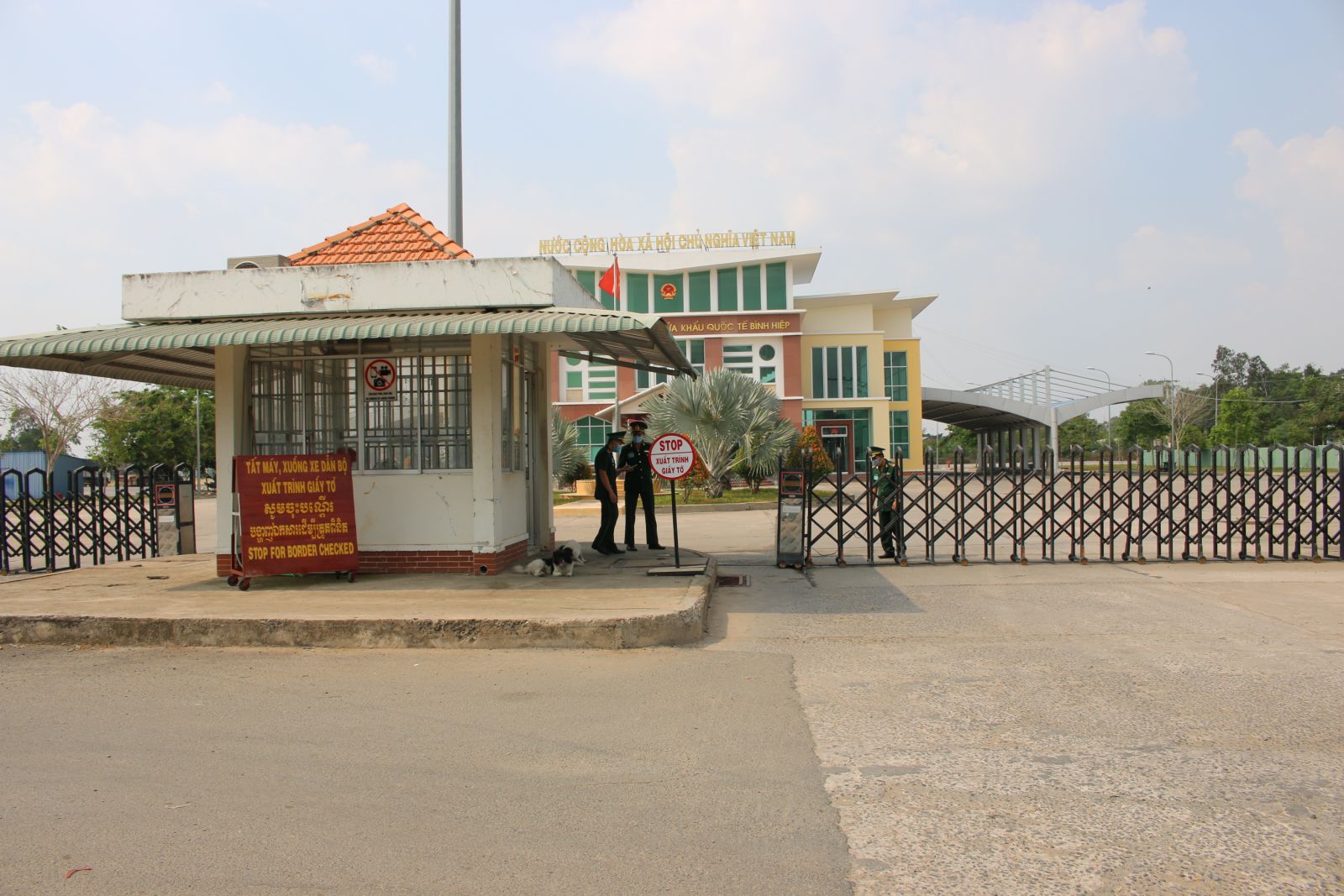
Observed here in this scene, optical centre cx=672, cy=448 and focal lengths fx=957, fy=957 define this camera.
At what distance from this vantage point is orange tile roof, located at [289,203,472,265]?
11.8 metres

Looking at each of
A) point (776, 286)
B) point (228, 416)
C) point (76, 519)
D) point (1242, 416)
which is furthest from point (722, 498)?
point (1242, 416)

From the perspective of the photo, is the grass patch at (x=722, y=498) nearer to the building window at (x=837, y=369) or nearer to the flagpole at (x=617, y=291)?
the flagpole at (x=617, y=291)

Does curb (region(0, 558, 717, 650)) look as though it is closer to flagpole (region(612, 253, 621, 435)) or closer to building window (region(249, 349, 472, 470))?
building window (region(249, 349, 472, 470))

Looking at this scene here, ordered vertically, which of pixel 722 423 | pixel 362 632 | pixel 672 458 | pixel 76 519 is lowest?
pixel 362 632

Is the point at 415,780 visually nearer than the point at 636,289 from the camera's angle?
Yes

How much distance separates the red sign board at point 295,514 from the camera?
10.1 m

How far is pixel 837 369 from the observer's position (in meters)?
50.0

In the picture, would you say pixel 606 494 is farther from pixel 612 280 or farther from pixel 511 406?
pixel 612 280

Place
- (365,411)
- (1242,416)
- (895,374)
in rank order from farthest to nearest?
(1242,416), (895,374), (365,411)

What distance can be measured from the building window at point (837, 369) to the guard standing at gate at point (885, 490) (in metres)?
36.9

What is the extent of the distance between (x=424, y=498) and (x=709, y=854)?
7.71 meters

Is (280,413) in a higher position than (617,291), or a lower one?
lower

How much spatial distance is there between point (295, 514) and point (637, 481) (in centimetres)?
511

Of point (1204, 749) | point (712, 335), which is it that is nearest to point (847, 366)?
point (712, 335)
